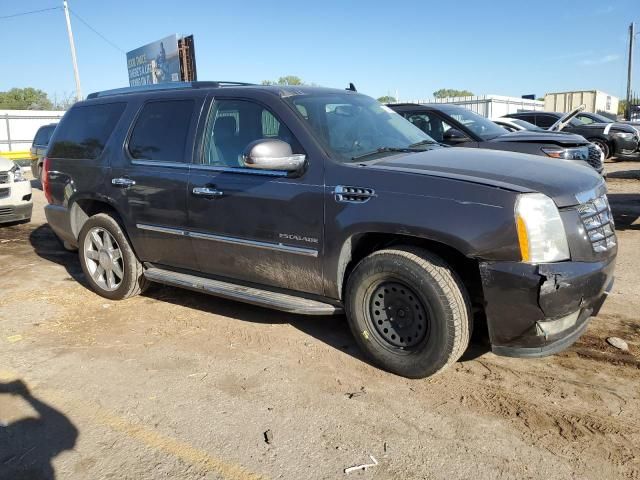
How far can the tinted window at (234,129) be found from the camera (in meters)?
4.11

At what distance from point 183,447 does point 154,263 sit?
2.40 m

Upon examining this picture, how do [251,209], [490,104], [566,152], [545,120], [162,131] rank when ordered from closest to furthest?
[251,209]
[162,131]
[566,152]
[545,120]
[490,104]

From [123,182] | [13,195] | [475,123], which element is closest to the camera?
[123,182]

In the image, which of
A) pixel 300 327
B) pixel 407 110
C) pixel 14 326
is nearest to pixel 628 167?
pixel 407 110

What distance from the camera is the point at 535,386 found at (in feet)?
11.2

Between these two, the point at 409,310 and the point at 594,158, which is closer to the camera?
the point at 409,310

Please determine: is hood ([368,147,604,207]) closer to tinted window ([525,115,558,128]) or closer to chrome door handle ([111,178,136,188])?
chrome door handle ([111,178,136,188])

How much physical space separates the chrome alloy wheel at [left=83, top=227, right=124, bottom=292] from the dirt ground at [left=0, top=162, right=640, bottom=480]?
511mm

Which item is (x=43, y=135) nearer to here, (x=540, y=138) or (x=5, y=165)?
(x=5, y=165)

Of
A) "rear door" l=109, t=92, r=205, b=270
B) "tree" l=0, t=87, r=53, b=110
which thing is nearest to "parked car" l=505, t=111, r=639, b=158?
"rear door" l=109, t=92, r=205, b=270

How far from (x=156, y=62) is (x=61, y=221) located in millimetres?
22404

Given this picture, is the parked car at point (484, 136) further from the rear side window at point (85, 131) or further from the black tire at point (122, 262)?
the black tire at point (122, 262)

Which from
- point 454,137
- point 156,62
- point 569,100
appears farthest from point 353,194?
point 569,100

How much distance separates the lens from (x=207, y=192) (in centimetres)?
Result: 423
